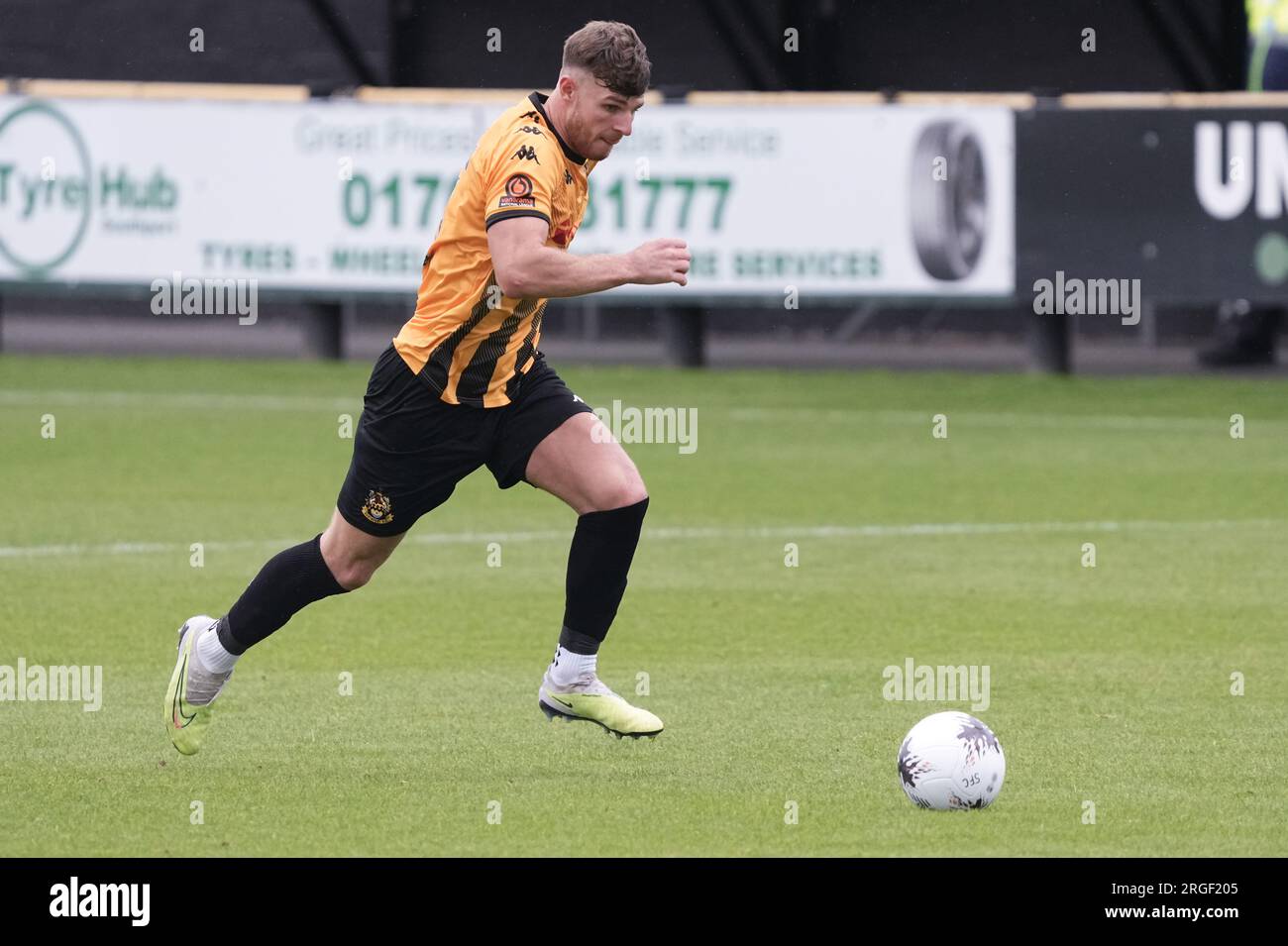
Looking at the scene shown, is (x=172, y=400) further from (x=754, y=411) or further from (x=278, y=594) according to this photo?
(x=278, y=594)

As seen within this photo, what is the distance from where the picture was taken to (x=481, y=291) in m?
7.24

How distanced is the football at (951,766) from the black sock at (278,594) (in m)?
1.90

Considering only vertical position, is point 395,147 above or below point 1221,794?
above

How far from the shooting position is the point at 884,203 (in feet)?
69.4

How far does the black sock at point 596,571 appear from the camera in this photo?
7.44 meters

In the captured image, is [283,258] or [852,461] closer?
[852,461]

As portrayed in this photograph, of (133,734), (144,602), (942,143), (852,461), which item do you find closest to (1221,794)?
(133,734)

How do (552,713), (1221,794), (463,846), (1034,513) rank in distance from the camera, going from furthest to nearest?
(1034,513), (552,713), (1221,794), (463,846)

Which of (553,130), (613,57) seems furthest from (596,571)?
(613,57)

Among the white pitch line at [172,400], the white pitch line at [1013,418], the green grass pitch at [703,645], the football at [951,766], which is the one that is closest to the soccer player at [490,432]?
the green grass pitch at [703,645]

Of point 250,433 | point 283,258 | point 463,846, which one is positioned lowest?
point 463,846

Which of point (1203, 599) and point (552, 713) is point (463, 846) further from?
point (1203, 599)

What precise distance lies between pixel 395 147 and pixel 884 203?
458 centimetres

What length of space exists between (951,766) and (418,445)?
1.92m
